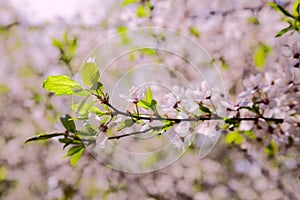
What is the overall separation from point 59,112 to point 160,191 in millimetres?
675

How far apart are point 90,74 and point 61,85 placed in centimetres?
4

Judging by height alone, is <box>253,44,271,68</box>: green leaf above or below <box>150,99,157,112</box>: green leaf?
above

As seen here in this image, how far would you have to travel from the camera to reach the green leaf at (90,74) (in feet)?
1.78

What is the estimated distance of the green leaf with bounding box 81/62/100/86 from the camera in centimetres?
54

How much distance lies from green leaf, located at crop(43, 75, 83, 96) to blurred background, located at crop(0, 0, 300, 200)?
1085mm

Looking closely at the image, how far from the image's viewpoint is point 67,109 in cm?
159

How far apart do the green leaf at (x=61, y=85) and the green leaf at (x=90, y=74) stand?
0.02 meters

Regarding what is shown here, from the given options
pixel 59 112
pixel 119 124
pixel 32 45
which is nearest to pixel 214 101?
pixel 119 124

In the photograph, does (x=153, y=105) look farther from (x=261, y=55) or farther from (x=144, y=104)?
(x=261, y=55)

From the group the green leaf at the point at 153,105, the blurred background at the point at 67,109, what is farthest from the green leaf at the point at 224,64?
the green leaf at the point at 153,105

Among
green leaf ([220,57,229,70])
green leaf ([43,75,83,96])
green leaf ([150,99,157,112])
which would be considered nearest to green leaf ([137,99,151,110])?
green leaf ([150,99,157,112])

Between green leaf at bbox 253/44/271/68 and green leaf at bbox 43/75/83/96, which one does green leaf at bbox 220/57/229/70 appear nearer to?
green leaf at bbox 253/44/271/68

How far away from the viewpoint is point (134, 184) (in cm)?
189

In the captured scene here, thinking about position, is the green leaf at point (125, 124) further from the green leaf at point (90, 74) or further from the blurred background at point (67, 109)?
the blurred background at point (67, 109)
